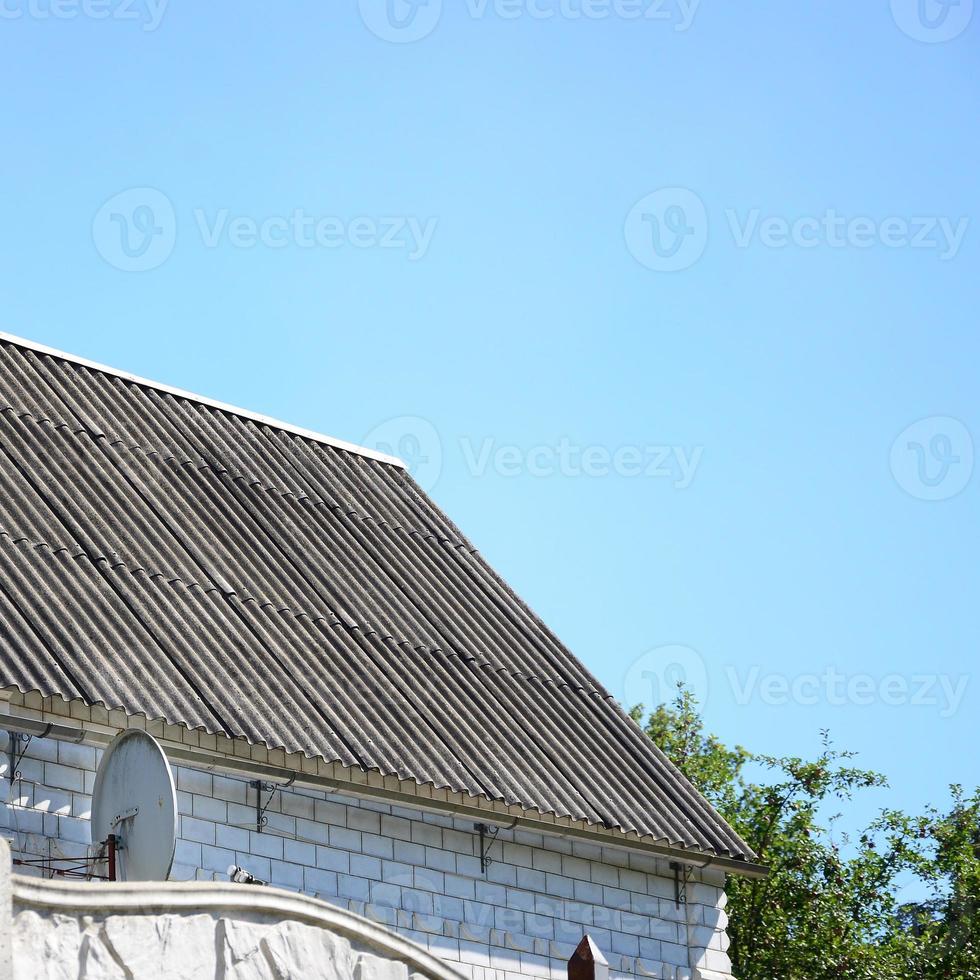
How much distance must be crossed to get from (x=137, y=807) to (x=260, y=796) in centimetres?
283

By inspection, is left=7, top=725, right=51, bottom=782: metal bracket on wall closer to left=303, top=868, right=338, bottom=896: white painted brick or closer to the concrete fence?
left=303, top=868, right=338, bottom=896: white painted brick

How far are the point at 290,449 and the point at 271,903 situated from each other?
12.4 m

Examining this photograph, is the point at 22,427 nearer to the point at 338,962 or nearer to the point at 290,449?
the point at 290,449

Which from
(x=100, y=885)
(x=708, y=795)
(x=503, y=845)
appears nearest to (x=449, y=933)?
(x=503, y=845)

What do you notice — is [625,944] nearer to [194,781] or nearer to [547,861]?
[547,861]

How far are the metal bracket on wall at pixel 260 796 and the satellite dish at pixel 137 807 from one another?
237 cm

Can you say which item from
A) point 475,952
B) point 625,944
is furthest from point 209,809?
point 625,944

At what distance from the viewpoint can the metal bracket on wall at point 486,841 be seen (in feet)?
52.5

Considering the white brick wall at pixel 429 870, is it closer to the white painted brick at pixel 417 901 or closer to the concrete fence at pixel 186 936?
the white painted brick at pixel 417 901

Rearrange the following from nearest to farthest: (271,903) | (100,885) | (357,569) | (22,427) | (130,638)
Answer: (100,885) → (271,903) → (130,638) → (22,427) → (357,569)

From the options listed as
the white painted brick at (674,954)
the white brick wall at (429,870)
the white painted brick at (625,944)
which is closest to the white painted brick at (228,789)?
the white brick wall at (429,870)

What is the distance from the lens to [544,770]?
56.0 ft

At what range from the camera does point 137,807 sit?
11.8 meters

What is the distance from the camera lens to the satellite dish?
37.7 ft
